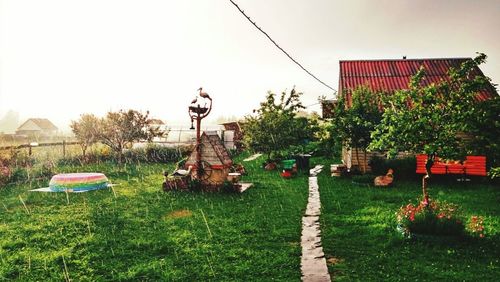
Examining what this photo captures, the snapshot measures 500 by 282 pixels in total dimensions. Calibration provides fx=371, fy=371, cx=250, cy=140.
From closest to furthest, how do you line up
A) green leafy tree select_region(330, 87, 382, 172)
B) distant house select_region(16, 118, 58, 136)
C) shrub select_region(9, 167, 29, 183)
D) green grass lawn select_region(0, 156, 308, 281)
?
1. green grass lawn select_region(0, 156, 308, 281)
2. shrub select_region(9, 167, 29, 183)
3. green leafy tree select_region(330, 87, 382, 172)
4. distant house select_region(16, 118, 58, 136)

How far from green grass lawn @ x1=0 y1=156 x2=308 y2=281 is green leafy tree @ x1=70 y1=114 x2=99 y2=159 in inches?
308

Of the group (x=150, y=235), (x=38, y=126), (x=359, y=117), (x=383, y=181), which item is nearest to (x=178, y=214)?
(x=150, y=235)

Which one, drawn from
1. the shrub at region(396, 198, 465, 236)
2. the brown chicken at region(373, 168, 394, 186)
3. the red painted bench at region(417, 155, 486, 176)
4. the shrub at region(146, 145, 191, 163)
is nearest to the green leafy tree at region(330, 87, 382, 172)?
the brown chicken at region(373, 168, 394, 186)

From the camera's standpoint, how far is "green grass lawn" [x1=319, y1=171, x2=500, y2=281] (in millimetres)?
6152

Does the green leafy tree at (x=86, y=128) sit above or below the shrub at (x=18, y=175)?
above

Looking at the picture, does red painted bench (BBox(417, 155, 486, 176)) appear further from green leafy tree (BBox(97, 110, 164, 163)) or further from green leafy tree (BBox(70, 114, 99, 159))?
green leafy tree (BBox(70, 114, 99, 159))

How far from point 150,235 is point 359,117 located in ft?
37.2

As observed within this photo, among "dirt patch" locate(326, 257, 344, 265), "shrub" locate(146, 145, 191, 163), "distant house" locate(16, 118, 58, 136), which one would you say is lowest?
"dirt patch" locate(326, 257, 344, 265)

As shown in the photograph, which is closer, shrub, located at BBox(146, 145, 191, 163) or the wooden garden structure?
the wooden garden structure

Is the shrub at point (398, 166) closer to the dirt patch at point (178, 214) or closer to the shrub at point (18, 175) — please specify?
the dirt patch at point (178, 214)

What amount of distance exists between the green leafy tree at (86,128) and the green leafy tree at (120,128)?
296 mm

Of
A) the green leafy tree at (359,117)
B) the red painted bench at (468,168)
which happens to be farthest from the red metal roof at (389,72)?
the red painted bench at (468,168)

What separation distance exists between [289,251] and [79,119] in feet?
61.2

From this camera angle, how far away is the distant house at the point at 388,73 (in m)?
20.9
